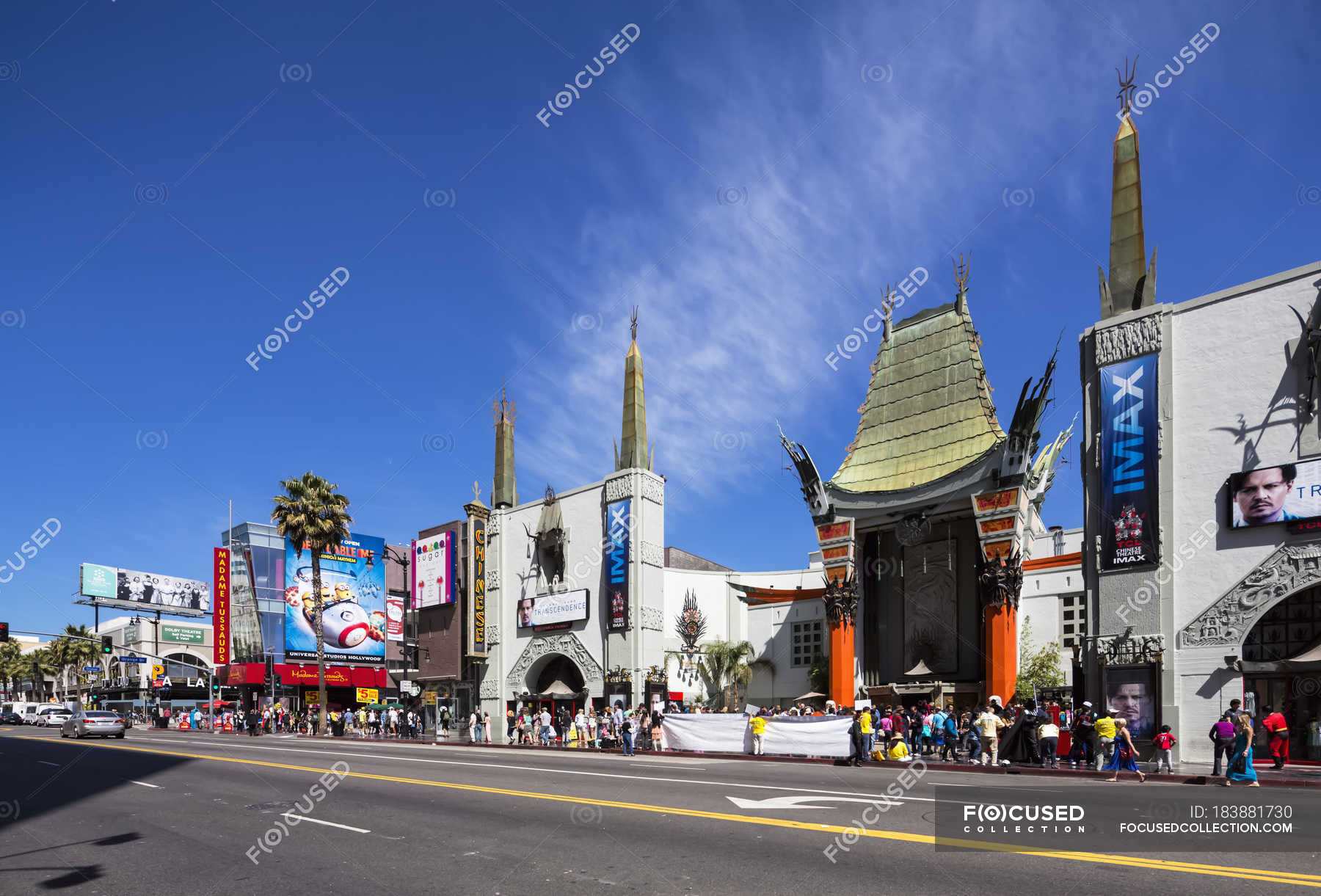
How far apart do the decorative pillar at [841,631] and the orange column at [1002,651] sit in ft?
22.0

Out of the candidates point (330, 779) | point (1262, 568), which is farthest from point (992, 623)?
point (330, 779)

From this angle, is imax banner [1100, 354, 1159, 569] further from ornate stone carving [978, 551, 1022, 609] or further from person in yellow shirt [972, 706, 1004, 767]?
ornate stone carving [978, 551, 1022, 609]

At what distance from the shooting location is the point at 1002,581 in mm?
40312

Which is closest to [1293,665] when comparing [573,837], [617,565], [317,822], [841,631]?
[841,631]

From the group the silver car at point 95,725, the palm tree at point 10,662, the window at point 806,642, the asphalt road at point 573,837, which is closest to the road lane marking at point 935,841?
the asphalt road at point 573,837

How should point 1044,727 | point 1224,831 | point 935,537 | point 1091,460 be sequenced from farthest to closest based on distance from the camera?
point 935,537
point 1091,460
point 1044,727
point 1224,831

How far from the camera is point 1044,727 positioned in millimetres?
24234

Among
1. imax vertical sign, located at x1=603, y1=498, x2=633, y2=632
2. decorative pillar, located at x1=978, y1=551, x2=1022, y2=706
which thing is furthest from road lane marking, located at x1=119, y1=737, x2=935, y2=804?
decorative pillar, located at x1=978, y1=551, x2=1022, y2=706

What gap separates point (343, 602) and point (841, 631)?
162ft

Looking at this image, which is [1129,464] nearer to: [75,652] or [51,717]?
[51,717]

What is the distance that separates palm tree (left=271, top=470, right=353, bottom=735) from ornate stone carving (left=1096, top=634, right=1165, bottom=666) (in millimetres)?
40910

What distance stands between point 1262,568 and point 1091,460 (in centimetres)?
563

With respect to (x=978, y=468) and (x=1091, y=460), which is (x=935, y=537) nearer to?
(x=978, y=468)

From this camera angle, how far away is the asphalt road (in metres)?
8.19
